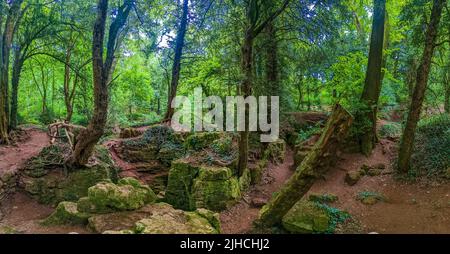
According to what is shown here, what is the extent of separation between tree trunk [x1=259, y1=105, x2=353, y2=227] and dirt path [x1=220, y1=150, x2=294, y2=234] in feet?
2.53

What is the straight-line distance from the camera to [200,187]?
8742 millimetres

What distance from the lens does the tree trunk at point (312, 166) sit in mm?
6047

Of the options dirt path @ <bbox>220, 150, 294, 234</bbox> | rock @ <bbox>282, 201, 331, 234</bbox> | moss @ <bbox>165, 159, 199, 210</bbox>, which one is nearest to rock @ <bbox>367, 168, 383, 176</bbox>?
dirt path @ <bbox>220, 150, 294, 234</bbox>

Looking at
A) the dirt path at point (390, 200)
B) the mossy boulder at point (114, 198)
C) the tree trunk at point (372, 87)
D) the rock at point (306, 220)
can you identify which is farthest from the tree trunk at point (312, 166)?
the tree trunk at point (372, 87)

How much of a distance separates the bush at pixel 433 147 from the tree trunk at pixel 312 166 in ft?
12.7

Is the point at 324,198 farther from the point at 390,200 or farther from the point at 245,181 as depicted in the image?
the point at 245,181

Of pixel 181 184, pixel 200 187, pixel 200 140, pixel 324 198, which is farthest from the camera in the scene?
pixel 200 140

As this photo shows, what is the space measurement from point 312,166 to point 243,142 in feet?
11.3

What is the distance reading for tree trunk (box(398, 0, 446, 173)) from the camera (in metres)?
8.18

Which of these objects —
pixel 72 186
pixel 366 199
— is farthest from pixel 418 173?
pixel 72 186

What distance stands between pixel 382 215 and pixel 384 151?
3.85m

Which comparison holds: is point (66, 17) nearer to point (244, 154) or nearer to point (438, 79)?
point (244, 154)

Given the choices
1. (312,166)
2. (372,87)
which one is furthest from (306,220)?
(372,87)

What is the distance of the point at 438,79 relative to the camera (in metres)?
12.6
